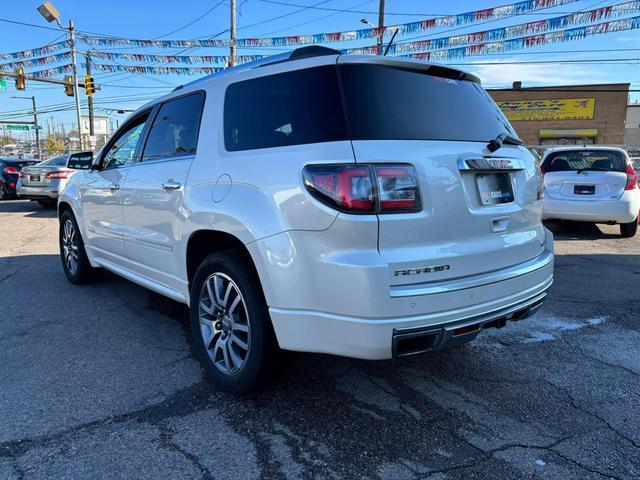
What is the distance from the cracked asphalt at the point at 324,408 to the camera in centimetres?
242

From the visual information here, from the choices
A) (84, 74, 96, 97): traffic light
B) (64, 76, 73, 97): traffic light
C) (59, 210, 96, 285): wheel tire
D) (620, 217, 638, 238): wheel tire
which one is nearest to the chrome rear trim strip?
(59, 210, 96, 285): wheel tire

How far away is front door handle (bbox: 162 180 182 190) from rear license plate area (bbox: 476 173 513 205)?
1921 millimetres

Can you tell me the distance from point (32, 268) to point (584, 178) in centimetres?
860

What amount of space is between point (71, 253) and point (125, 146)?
187cm

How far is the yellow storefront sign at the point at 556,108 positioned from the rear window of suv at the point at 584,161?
3467 centimetres

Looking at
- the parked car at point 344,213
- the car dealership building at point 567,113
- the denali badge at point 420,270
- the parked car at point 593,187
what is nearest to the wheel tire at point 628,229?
the parked car at point 593,187

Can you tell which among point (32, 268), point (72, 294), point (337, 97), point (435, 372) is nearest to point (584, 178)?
point (435, 372)

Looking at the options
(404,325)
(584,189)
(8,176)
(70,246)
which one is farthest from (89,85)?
(404,325)

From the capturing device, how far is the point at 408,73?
286 cm

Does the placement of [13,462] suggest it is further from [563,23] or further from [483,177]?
[563,23]

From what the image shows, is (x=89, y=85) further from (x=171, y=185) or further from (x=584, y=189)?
(x=171, y=185)

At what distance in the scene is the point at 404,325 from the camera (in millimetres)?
2355

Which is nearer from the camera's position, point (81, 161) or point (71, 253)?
point (81, 161)

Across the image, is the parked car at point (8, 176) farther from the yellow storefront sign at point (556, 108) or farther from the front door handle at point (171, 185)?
the yellow storefront sign at point (556, 108)
